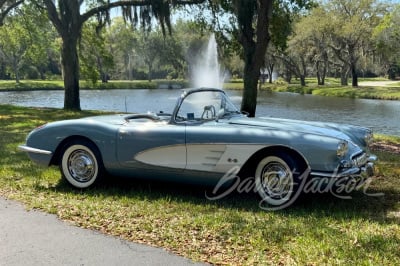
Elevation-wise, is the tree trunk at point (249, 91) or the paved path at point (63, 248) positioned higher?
the tree trunk at point (249, 91)

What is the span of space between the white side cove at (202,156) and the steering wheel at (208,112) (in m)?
0.57

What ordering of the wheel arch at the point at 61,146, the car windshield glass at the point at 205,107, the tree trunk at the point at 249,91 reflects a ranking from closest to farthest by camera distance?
the car windshield glass at the point at 205,107
the wheel arch at the point at 61,146
the tree trunk at the point at 249,91

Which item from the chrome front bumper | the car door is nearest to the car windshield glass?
the car door

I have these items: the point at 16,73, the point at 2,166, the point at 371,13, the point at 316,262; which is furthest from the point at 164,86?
the point at 316,262

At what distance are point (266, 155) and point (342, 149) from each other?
77 cm

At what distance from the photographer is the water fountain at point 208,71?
4653 cm

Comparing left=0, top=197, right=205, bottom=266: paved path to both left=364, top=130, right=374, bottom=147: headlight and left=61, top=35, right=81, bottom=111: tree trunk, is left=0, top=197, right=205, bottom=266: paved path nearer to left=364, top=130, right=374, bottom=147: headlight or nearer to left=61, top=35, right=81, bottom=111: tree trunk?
left=364, top=130, right=374, bottom=147: headlight

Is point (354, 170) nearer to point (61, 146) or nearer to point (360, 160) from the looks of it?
point (360, 160)

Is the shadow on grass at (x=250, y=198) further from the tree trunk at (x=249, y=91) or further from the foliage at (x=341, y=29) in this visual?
the foliage at (x=341, y=29)

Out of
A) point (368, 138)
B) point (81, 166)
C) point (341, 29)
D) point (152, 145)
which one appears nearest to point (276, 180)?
point (152, 145)

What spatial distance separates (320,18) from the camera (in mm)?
44281

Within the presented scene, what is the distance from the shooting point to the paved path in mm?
3385

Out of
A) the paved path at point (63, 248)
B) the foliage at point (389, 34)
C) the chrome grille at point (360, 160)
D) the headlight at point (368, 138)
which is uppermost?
the foliage at point (389, 34)

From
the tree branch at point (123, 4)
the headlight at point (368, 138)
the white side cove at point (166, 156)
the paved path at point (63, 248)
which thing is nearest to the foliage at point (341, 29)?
the tree branch at point (123, 4)
